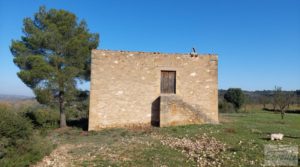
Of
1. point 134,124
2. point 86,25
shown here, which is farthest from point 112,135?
point 86,25

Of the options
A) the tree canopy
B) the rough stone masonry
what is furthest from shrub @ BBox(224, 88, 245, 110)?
the tree canopy

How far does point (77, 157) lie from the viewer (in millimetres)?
8508

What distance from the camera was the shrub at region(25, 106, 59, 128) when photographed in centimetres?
1612

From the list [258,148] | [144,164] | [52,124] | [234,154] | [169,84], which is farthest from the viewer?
[52,124]

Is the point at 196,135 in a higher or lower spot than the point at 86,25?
lower

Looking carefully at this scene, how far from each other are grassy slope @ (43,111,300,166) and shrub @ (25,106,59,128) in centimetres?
296

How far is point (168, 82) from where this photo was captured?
570 inches

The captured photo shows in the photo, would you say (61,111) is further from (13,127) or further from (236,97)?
(236,97)

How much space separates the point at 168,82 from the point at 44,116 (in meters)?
7.88

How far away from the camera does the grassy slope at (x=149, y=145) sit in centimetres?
793

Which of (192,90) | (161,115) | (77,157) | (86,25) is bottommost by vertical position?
(77,157)

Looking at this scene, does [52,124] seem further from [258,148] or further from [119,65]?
[258,148]

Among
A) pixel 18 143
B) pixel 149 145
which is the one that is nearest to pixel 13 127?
pixel 18 143

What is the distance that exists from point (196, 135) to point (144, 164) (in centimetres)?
406
